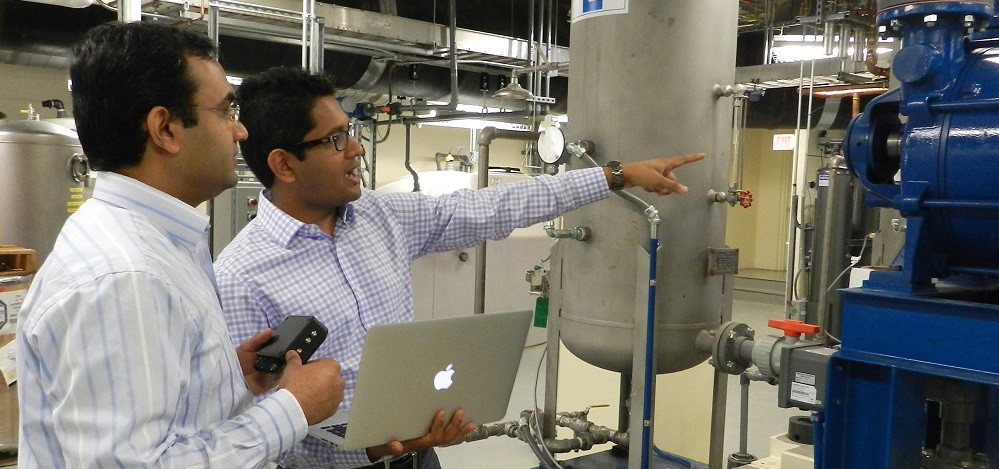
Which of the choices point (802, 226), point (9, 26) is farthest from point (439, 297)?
point (9, 26)

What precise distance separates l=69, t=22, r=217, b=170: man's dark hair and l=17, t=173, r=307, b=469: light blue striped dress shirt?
1.5 inches

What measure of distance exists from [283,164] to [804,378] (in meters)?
1.09

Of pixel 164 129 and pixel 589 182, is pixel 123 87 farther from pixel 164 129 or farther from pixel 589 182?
pixel 589 182

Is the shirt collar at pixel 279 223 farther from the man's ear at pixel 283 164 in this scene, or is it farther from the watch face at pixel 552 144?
the watch face at pixel 552 144

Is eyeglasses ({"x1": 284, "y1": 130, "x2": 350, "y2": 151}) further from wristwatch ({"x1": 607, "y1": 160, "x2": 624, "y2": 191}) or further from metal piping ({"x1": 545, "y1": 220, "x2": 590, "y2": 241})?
metal piping ({"x1": 545, "y1": 220, "x2": 590, "y2": 241})

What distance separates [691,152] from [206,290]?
4.42ft

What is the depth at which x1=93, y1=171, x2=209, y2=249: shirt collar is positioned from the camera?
0.89m

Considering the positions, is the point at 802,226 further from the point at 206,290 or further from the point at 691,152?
the point at 206,290

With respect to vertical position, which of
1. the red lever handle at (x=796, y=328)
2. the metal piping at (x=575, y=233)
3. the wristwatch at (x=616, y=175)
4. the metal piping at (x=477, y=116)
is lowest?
the red lever handle at (x=796, y=328)

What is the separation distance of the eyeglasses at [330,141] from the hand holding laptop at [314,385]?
578 mm

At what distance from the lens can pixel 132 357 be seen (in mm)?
776

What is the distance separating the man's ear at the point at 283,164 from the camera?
150 centimetres

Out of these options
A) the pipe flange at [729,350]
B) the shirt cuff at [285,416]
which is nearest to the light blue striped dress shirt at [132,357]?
the shirt cuff at [285,416]

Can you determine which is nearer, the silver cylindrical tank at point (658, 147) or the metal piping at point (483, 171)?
the silver cylindrical tank at point (658, 147)
